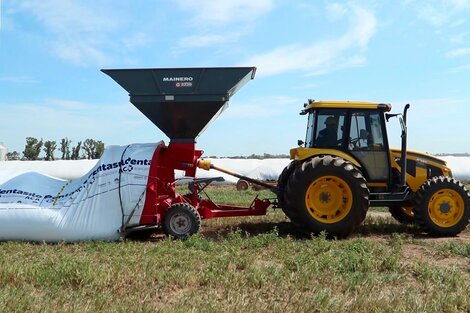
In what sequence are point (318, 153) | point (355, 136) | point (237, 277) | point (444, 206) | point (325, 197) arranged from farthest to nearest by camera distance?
point (355, 136) → point (318, 153) → point (444, 206) → point (325, 197) → point (237, 277)

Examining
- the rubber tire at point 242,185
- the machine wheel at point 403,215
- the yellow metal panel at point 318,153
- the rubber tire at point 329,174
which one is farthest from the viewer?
the machine wheel at point 403,215

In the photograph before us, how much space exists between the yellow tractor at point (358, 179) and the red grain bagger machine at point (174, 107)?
1.65 meters

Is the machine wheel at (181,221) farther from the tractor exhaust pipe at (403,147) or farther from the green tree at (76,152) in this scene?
the green tree at (76,152)

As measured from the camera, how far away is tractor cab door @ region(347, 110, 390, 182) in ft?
27.9

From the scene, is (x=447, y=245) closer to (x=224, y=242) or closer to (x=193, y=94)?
(x=224, y=242)

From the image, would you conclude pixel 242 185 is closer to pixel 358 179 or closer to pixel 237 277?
pixel 358 179

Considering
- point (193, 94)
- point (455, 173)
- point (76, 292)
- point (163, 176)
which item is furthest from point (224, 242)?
point (455, 173)

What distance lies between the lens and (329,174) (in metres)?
7.95

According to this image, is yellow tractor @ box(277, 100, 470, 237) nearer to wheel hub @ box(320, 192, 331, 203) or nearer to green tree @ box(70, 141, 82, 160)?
wheel hub @ box(320, 192, 331, 203)

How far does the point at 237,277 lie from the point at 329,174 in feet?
11.5

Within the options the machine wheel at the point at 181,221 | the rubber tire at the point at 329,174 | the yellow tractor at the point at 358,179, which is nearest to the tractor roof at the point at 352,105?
the yellow tractor at the point at 358,179

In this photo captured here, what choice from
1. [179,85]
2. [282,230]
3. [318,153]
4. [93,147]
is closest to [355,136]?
[318,153]

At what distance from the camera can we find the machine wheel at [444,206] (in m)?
8.20

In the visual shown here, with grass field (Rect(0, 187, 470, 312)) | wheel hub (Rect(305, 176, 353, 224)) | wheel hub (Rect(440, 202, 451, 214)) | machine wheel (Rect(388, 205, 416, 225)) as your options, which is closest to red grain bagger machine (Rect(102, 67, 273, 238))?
grass field (Rect(0, 187, 470, 312))
